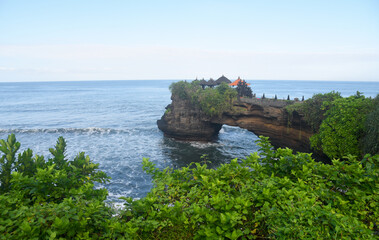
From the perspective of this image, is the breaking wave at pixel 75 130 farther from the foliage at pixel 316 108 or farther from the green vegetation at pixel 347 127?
the green vegetation at pixel 347 127

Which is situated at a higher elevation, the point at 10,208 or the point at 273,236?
the point at 10,208

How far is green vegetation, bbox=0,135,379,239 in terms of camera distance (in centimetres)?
356

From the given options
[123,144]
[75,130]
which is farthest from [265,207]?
[75,130]

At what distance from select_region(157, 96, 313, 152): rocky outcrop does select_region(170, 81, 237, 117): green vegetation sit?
73cm

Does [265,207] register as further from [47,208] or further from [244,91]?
[244,91]

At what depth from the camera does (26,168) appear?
532 cm

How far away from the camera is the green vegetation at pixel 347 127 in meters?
14.4

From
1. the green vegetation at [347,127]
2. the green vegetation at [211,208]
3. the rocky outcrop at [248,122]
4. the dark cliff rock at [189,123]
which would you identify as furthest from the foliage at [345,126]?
the dark cliff rock at [189,123]

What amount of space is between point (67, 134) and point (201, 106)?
70.5 feet

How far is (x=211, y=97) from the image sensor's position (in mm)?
27812

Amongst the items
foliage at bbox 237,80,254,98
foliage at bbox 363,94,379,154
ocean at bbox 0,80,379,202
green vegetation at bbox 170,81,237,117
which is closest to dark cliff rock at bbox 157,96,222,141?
green vegetation at bbox 170,81,237,117

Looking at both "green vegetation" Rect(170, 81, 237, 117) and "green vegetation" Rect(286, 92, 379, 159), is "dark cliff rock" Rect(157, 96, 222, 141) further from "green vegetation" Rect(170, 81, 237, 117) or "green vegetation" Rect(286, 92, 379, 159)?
"green vegetation" Rect(286, 92, 379, 159)

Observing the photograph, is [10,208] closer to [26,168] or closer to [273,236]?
[26,168]

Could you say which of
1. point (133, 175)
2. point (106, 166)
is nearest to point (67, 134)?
point (106, 166)
